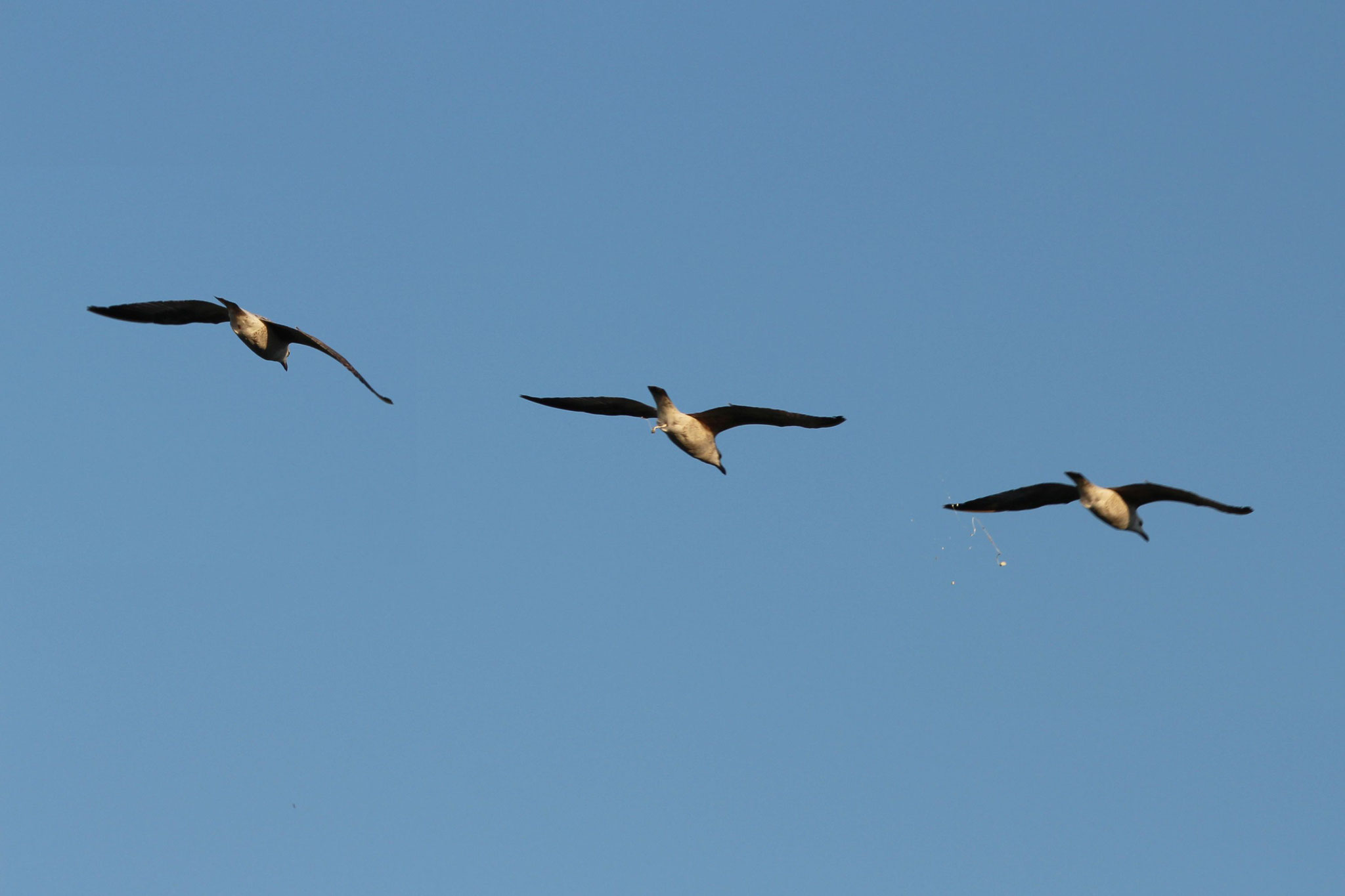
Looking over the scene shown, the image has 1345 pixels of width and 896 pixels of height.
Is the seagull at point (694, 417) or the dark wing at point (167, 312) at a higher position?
the dark wing at point (167, 312)

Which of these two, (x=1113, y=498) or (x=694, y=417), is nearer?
(x=1113, y=498)

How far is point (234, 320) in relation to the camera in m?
36.0

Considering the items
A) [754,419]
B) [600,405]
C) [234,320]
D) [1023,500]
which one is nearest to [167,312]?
[234,320]

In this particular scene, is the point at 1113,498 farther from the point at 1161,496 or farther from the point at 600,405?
the point at 600,405

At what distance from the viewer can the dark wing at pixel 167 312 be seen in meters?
36.8

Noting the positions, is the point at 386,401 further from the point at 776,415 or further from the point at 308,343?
the point at 776,415

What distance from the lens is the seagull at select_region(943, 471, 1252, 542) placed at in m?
31.6

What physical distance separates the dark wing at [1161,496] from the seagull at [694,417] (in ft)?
20.9

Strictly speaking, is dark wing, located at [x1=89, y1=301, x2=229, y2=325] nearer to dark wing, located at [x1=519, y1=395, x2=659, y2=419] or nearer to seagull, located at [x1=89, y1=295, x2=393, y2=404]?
seagull, located at [x1=89, y1=295, x2=393, y2=404]

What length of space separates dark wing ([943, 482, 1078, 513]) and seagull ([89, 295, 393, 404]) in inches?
587

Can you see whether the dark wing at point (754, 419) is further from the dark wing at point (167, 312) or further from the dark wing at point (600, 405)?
the dark wing at point (167, 312)

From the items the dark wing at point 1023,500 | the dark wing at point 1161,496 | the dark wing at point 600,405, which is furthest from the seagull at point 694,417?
the dark wing at point 1161,496

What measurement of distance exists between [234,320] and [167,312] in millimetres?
2351

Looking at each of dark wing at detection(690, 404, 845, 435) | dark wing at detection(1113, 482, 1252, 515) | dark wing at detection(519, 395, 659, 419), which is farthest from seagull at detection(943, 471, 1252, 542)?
dark wing at detection(519, 395, 659, 419)
